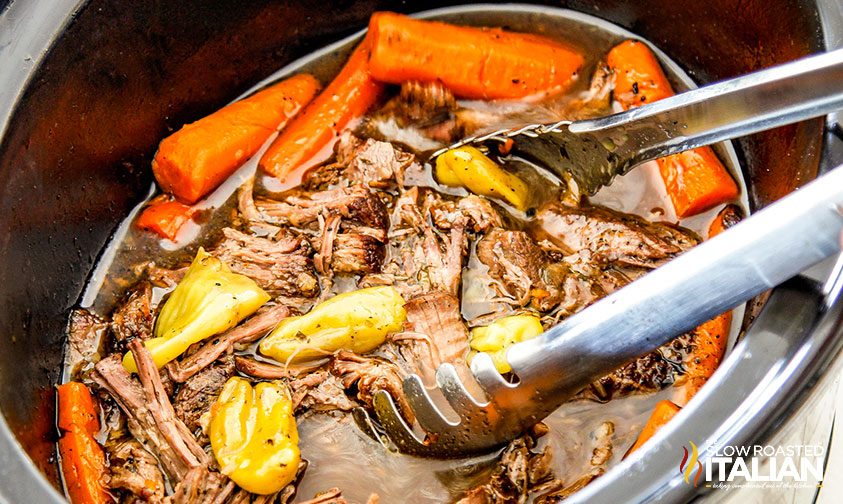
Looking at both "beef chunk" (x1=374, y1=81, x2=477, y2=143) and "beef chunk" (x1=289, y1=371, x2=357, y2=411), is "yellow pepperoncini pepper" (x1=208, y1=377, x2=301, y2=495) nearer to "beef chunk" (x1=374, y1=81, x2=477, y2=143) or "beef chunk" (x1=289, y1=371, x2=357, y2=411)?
"beef chunk" (x1=289, y1=371, x2=357, y2=411)

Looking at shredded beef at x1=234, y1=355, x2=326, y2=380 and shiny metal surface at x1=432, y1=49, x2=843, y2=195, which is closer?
shiny metal surface at x1=432, y1=49, x2=843, y2=195

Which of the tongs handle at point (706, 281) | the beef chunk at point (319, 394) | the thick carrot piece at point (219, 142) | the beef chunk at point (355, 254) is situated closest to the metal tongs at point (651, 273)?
the tongs handle at point (706, 281)

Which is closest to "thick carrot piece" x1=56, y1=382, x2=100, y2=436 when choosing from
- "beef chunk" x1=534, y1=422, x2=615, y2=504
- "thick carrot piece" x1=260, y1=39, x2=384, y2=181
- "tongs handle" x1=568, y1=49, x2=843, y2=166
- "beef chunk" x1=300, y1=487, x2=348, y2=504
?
"beef chunk" x1=300, y1=487, x2=348, y2=504

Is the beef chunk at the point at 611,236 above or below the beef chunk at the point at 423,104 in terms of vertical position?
below

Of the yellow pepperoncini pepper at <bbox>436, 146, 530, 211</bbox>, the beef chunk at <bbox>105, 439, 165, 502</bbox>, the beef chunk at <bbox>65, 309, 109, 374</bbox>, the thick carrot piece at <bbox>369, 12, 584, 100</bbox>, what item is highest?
the thick carrot piece at <bbox>369, 12, 584, 100</bbox>

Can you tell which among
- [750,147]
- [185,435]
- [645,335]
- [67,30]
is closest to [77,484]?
[185,435]

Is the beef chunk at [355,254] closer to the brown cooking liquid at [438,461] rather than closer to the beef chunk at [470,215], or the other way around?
the brown cooking liquid at [438,461]

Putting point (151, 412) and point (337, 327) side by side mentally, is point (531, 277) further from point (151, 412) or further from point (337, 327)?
point (151, 412)
